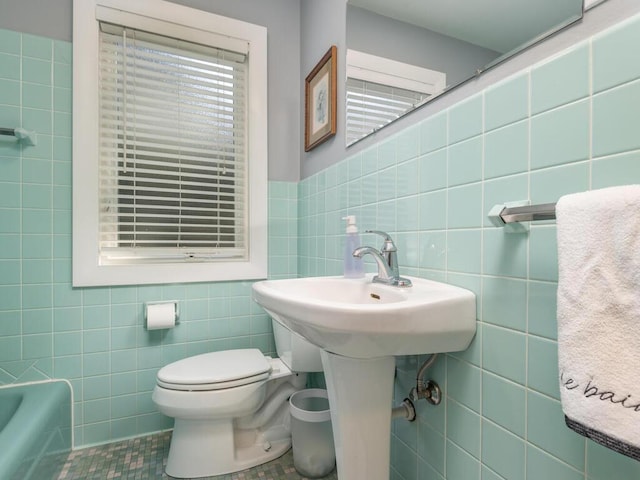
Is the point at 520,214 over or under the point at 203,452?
over

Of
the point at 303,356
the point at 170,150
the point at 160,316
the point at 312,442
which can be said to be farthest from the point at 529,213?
the point at 170,150

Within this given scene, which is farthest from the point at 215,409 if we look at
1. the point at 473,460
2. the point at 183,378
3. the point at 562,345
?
the point at 562,345

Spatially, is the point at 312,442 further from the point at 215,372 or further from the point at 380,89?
the point at 380,89

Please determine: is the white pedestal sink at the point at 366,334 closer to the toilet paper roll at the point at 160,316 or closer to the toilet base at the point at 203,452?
the toilet base at the point at 203,452

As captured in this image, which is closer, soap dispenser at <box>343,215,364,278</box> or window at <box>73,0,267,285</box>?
soap dispenser at <box>343,215,364,278</box>

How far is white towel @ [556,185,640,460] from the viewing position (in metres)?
0.43

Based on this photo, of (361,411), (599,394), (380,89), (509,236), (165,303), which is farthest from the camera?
(165,303)

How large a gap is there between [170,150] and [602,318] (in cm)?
182

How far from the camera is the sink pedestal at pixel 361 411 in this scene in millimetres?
861

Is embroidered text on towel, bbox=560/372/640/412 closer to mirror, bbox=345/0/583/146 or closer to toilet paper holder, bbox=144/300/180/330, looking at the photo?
mirror, bbox=345/0/583/146

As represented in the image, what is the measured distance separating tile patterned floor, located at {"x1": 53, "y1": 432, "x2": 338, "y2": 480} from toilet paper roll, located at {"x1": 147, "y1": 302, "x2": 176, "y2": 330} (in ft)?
1.81

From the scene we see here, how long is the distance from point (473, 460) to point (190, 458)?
43.3 inches

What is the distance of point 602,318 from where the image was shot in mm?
459

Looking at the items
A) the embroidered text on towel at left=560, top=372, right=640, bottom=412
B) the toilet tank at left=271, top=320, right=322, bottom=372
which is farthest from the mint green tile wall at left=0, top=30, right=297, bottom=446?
the embroidered text on towel at left=560, top=372, right=640, bottom=412
